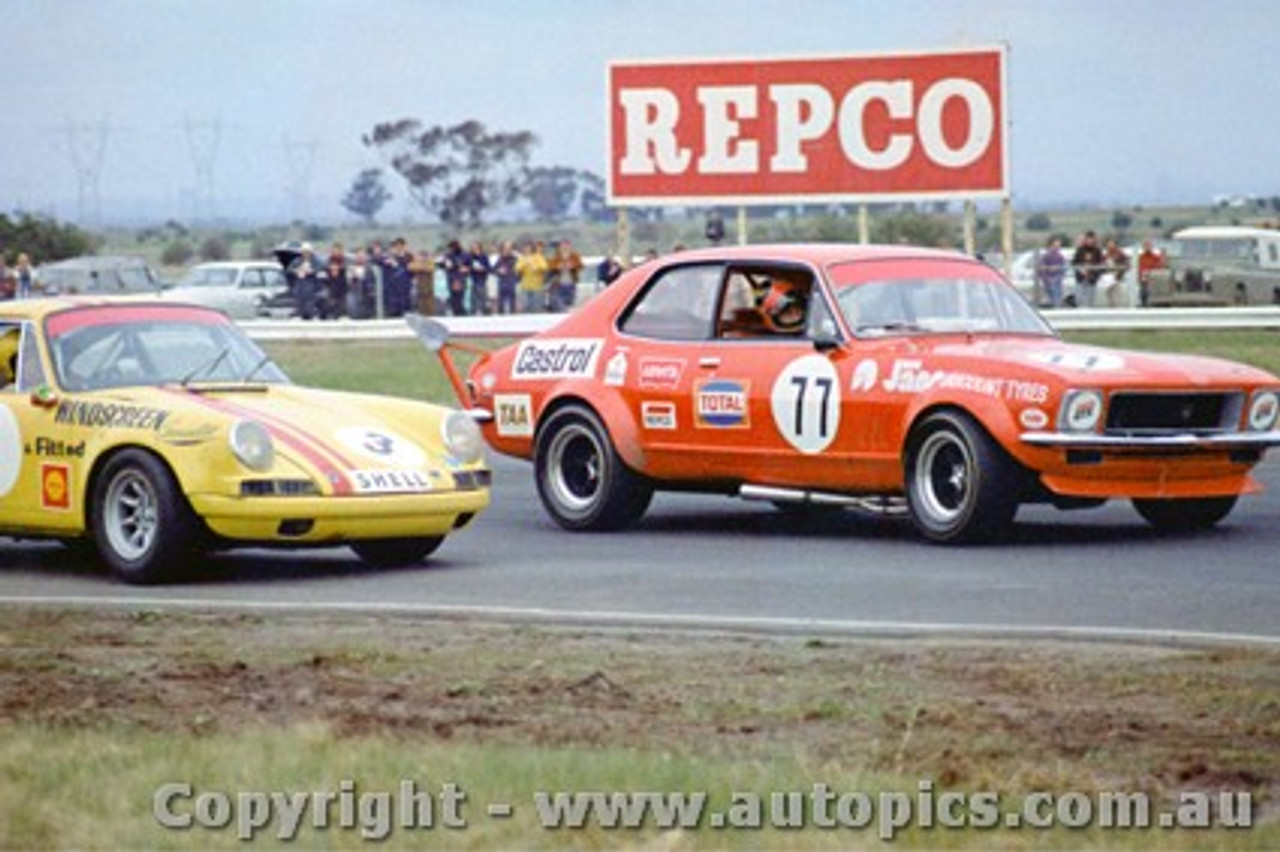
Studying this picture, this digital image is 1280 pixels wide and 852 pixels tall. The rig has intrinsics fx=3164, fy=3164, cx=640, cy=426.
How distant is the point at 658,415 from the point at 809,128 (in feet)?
96.0

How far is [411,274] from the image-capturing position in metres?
46.0

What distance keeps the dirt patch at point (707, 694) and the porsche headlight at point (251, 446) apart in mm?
1585

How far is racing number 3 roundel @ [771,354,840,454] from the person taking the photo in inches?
600

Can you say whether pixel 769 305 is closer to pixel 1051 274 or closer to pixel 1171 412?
pixel 1171 412

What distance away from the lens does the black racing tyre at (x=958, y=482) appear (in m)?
14.6

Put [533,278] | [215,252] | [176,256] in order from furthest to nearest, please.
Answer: [176,256] → [215,252] → [533,278]

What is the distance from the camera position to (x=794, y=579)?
44.5 ft

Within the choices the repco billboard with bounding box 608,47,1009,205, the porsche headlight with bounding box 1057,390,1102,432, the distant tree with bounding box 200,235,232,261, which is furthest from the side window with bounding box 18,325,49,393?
the distant tree with bounding box 200,235,232,261

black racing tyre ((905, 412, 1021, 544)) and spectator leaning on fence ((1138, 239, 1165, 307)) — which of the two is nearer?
black racing tyre ((905, 412, 1021, 544))

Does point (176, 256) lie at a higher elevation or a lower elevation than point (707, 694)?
higher

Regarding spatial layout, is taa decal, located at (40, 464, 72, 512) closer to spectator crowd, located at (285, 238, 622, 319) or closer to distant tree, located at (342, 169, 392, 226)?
spectator crowd, located at (285, 238, 622, 319)

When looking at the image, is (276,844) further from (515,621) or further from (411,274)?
(411,274)

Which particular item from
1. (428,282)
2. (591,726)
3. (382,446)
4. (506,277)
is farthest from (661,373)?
(428,282)

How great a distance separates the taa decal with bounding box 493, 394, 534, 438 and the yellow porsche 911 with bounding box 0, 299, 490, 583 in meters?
1.82
